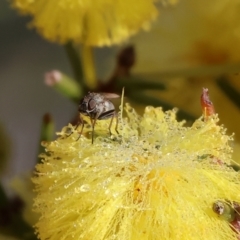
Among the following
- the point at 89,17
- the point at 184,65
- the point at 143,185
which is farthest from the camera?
the point at 184,65

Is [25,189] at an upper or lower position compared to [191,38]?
lower

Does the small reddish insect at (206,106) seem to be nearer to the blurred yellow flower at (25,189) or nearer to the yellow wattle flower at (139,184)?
the yellow wattle flower at (139,184)

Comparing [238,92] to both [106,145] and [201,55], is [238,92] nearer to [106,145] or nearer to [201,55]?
[201,55]

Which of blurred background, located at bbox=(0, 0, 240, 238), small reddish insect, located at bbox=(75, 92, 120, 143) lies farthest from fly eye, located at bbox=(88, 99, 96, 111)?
blurred background, located at bbox=(0, 0, 240, 238)

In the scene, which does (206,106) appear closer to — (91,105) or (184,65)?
(91,105)

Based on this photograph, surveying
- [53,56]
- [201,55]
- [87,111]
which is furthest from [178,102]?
[53,56]

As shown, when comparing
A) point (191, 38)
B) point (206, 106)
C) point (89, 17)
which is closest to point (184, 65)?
point (191, 38)
